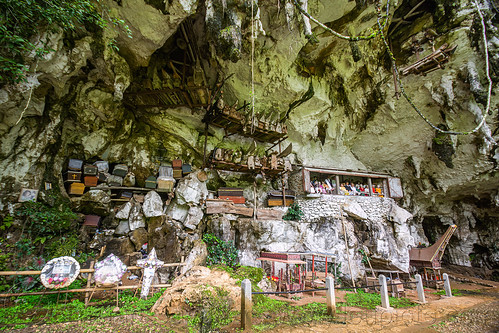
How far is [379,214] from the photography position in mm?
12609

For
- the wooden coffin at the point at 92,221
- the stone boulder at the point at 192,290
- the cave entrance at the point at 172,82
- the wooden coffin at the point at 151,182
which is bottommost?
the stone boulder at the point at 192,290

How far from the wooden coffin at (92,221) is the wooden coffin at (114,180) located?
4.74 feet

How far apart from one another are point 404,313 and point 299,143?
9.26 m

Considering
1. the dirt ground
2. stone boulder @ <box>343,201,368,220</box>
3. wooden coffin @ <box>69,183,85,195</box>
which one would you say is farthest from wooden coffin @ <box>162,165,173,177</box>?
stone boulder @ <box>343,201,368,220</box>

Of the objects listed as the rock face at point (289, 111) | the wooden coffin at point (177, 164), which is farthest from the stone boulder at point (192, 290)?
the wooden coffin at point (177, 164)

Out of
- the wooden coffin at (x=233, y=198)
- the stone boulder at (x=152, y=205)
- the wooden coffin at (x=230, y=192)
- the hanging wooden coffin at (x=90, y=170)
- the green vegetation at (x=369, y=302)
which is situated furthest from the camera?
the wooden coffin at (x=230, y=192)

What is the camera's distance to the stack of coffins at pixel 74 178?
26.6 ft

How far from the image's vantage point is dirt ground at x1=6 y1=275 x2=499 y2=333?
4137 mm

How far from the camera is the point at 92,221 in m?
8.16

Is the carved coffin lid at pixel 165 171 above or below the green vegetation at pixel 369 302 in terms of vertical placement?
above

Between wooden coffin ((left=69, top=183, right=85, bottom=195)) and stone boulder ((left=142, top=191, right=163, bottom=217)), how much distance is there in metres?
2.24

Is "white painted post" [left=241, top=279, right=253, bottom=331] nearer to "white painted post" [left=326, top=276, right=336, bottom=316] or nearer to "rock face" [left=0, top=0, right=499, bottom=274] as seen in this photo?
"white painted post" [left=326, top=276, right=336, bottom=316]

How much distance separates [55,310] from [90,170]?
16.6ft

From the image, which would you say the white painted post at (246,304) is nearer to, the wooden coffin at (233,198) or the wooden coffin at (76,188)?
the wooden coffin at (233,198)
